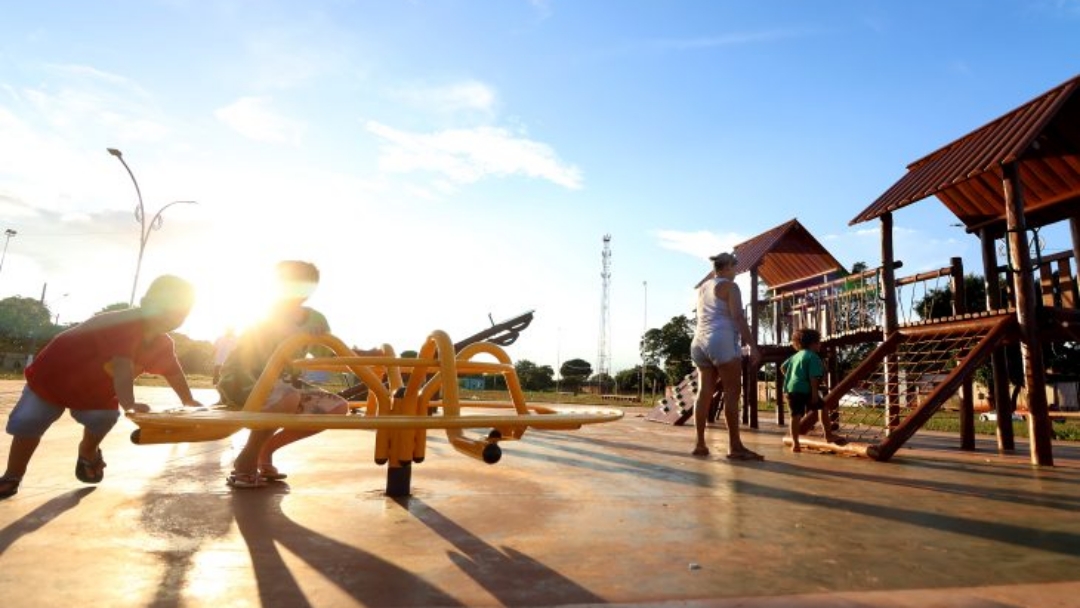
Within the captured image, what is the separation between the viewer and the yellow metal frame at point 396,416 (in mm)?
1812

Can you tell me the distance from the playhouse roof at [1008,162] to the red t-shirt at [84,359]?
7.65 meters

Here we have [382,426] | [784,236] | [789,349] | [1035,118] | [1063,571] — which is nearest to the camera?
[382,426]

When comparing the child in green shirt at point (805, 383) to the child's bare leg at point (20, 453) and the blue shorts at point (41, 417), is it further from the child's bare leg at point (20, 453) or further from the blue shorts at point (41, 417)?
the child's bare leg at point (20, 453)

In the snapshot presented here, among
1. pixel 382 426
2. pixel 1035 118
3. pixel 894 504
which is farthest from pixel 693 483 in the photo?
pixel 1035 118

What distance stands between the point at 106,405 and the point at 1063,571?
4.44m

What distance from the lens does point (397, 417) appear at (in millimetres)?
1811

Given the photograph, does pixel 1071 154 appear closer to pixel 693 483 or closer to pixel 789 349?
pixel 789 349

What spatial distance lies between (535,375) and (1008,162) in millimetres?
73041

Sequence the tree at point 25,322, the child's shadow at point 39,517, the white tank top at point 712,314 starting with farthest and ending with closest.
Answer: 1. the tree at point 25,322
2. the white tank top at point 712,314
3. the child's shadow at point 39,517

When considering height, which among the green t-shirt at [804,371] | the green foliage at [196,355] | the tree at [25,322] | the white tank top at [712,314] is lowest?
the green t-shirt at [804,371]

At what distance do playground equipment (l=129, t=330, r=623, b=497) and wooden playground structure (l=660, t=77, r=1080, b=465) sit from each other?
4.45 metres

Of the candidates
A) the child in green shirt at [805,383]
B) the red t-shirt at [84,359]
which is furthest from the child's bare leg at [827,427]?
the red t-shirt at [84,359]

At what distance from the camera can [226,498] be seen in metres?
3.06

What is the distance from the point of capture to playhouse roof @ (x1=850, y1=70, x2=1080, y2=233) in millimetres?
6375
